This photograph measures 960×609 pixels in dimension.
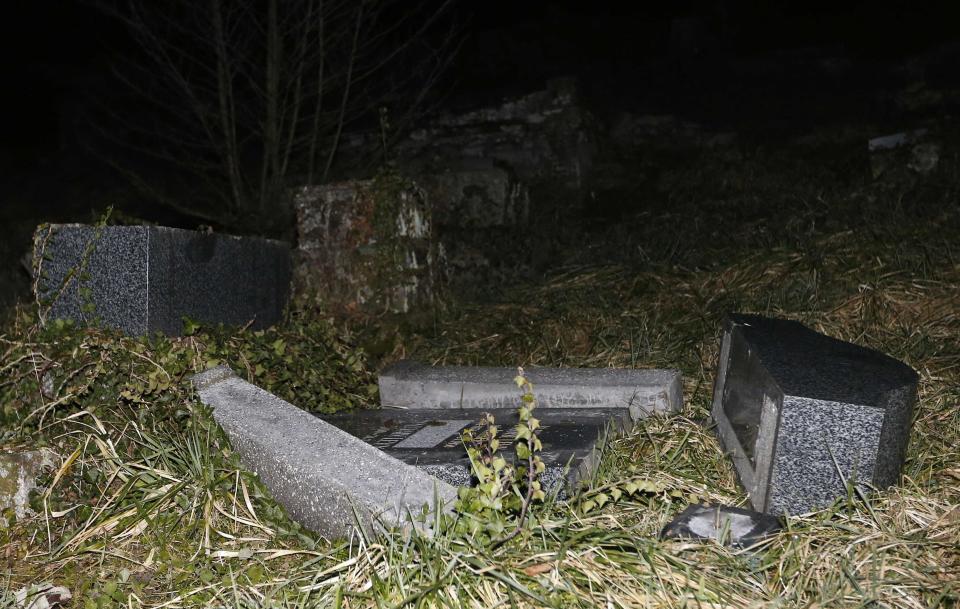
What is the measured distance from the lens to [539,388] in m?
3.23

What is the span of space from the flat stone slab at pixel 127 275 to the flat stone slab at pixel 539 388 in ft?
3.17

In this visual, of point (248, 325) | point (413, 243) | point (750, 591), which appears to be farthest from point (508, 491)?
point (413, 243)

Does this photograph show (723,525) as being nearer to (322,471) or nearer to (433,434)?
(322,471)

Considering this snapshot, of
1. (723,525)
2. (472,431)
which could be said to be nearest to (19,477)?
(472,431)

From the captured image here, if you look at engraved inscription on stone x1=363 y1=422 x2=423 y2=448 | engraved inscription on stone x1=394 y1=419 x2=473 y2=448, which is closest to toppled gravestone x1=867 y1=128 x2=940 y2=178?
engraved inscription on stone x1=394 y1=419 x2=473 y2=448

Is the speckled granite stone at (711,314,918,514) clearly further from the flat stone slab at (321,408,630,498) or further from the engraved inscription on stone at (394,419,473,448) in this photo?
the engraved inscription on stone at (394,419,473,448)

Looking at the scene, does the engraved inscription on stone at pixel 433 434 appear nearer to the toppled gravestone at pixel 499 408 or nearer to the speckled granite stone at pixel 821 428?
the toppled gravestone at pixel 499 408

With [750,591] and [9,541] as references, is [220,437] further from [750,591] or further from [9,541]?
[750,591]

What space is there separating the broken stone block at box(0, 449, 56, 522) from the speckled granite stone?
7.41 ft

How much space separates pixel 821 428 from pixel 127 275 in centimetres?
264

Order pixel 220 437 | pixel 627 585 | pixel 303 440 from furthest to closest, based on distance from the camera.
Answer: pixel 220 437
pixel 303 440
pixel 627 585

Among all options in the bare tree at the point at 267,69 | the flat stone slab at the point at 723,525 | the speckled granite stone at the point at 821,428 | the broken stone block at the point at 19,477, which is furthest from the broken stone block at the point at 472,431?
the bare tree at the point at 267,69

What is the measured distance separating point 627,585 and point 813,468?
764 mm

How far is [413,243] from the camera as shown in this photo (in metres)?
4.34
